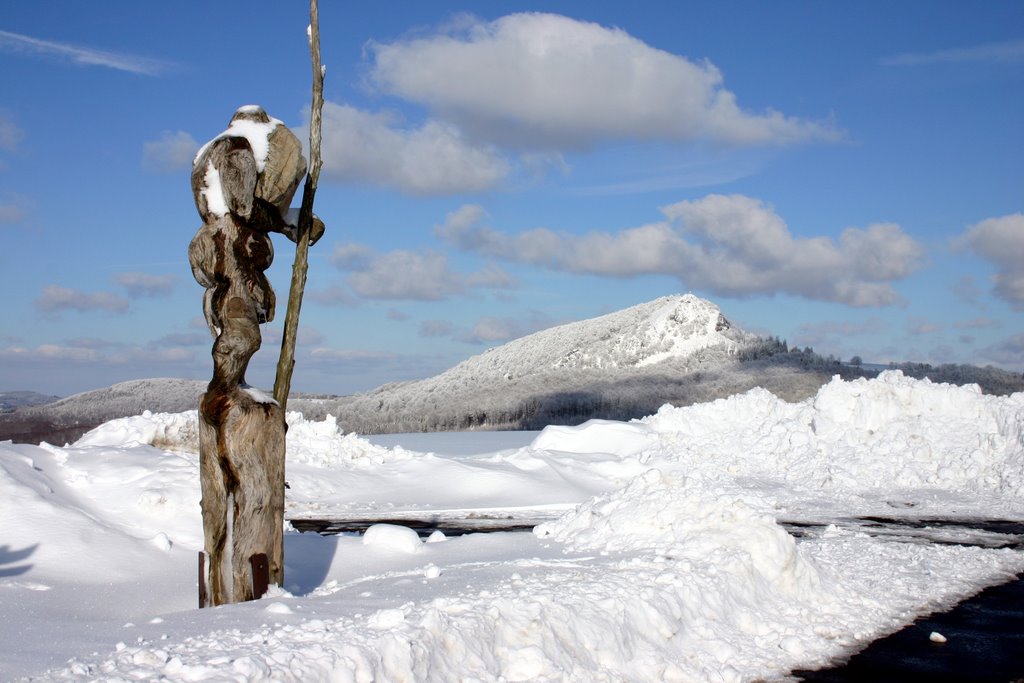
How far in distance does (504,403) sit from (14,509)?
2324 inches

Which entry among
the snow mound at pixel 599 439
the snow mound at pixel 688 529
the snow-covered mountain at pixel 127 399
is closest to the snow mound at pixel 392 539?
the snow mound at pixel 688 529

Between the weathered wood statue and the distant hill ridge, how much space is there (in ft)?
147

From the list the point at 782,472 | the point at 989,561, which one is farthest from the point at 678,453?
the point at 989,561

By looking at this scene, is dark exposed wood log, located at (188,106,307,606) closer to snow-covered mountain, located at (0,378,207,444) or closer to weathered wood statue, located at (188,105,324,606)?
weathered wood statue, located at (188,105,324,606)

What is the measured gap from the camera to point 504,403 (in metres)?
68.1

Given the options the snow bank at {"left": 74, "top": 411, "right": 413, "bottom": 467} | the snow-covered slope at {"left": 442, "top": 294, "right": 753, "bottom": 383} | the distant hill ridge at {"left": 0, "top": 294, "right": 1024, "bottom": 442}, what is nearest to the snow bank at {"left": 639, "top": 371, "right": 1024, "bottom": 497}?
the snow bank at {"left": 74, "top": 411, "right": 413, "bottom": 467}

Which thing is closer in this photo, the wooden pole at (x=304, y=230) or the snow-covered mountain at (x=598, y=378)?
the wooden pole at (x=304, y=230)

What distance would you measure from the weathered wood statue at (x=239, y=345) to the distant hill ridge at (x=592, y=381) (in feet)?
147

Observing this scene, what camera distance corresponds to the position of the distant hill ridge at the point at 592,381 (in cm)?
5522

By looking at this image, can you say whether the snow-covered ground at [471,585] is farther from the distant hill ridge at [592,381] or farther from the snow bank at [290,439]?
the distant hill ridge at [592,381]

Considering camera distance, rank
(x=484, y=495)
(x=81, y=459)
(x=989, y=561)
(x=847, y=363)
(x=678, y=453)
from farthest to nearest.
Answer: (x=847, y=363) < (x=678, y=453) < (x=484, y=495) < (x=81, y=459) < (x=989, y=561)

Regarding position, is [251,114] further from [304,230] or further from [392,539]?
[392,539]

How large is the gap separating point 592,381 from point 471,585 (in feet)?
205

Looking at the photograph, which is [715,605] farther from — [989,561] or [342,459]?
[342,459]
